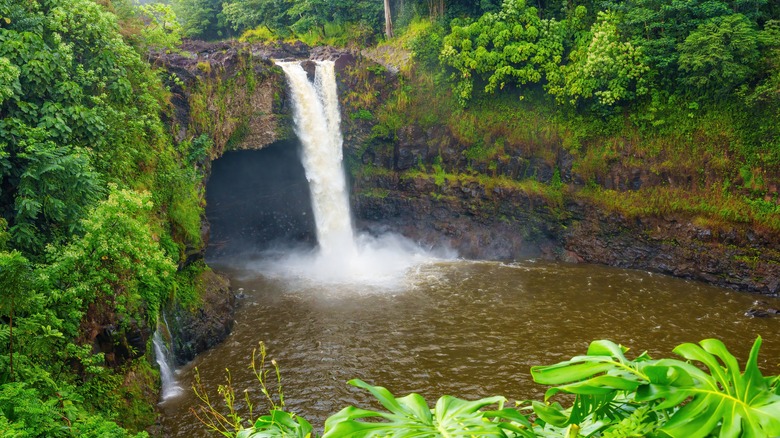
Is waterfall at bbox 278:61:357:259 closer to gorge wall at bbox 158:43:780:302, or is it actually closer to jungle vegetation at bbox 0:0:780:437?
gorge wall at bbox 158:43:780:302

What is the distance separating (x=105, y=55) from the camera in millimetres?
10234

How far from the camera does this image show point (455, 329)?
1251 centimetres

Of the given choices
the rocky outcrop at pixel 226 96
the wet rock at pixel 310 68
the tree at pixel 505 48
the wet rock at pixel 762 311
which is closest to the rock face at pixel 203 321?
the rocky outcrop at pixel 226 96

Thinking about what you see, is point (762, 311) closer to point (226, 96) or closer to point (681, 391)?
point (681, 391)

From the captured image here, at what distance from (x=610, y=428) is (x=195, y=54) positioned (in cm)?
1784

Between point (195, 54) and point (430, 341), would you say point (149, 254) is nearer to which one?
point (430, 341)

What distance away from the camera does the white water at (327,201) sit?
1833 centimetres

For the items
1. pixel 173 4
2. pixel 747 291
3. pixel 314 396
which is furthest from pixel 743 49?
pixel 173 4

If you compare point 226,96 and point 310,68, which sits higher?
point 310,68

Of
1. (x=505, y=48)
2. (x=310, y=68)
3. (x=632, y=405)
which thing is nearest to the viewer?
(x=632, y=405)

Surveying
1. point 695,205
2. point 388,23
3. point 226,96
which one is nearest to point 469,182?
point 695,205

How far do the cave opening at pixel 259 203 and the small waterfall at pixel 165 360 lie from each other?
8.83m

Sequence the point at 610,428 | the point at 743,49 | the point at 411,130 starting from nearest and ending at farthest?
the point at 610,428 → the point at 743,49 → the point at 411,130

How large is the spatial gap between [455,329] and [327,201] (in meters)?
8.87
